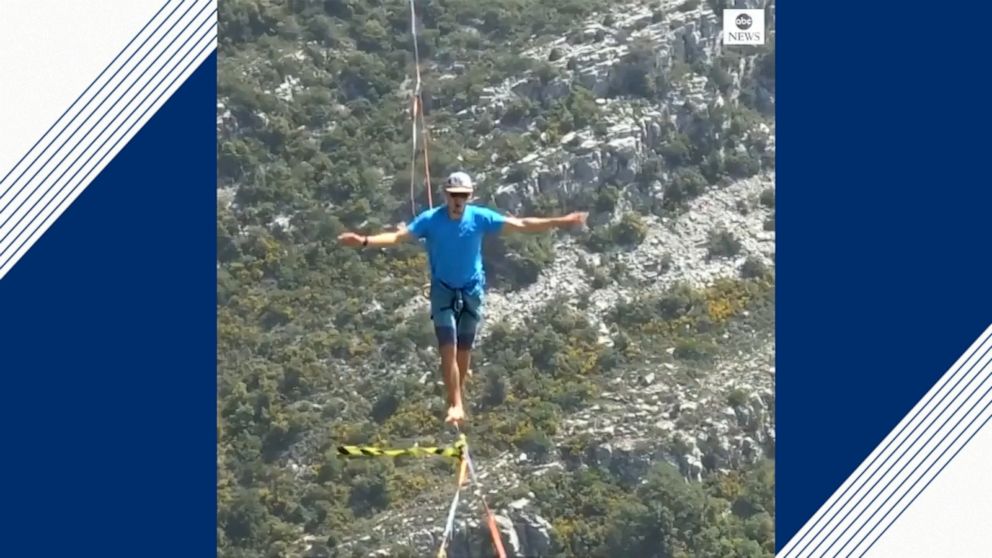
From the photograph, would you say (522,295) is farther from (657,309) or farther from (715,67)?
(715,67)

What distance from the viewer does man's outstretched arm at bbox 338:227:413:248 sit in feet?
41.1

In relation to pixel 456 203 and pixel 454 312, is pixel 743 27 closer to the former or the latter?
pixel 456 203

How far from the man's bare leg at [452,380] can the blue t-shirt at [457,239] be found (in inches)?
18.1

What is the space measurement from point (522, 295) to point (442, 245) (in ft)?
13.8

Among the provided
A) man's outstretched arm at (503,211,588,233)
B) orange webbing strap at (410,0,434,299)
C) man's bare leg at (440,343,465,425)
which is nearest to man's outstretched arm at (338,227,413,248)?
man's outstretched arm at (503,211,588,233)

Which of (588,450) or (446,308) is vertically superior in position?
(446,308)

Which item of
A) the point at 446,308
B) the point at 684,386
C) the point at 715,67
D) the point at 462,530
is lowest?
the point at 462,530

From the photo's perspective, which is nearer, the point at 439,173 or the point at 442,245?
the point at 442,245

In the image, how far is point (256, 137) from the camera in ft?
57.3

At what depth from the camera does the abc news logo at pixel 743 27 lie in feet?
56.1

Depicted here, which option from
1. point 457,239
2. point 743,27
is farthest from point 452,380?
point 743,27

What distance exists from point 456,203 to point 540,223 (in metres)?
0.61

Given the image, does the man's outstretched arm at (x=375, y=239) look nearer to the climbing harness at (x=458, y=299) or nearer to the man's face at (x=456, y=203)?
the man's face at (x=456, y=203)

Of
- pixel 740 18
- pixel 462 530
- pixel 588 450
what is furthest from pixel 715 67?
pixel 462 530
